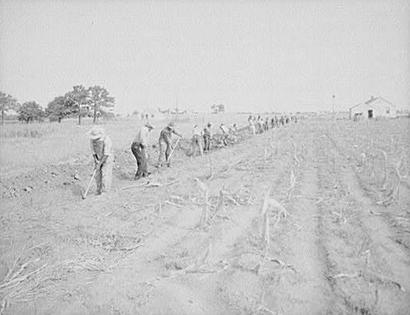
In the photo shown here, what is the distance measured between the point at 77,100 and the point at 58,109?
327 centimetres

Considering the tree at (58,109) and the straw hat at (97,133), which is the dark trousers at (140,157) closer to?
the straw hat at (97,133)

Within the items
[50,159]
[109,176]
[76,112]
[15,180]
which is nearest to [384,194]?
[109,176]

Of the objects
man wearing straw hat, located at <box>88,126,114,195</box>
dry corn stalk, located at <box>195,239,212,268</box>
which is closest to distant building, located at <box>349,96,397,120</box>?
Result: man wearing straw hat, located at <box>88,126,114,195</box>

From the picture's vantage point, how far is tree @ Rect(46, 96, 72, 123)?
45869 mm

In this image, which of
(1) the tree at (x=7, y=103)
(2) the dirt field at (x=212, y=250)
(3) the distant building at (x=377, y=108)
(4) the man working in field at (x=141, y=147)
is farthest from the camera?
(3) the distant building at (x=377, y=108)

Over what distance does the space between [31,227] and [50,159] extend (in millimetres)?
7669

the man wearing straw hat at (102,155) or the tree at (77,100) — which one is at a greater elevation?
the tree at (77,100)

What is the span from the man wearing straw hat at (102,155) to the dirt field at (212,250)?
0.33m

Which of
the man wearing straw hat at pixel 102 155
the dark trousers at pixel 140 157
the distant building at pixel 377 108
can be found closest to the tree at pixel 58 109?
the dark trousers at pixel 140 157

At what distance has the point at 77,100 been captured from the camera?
4594cm

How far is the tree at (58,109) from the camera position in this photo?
45869 millimetres

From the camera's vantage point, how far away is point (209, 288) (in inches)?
133

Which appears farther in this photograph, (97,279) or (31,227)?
(31,227)

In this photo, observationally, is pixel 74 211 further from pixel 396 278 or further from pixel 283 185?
pixel 396 278
